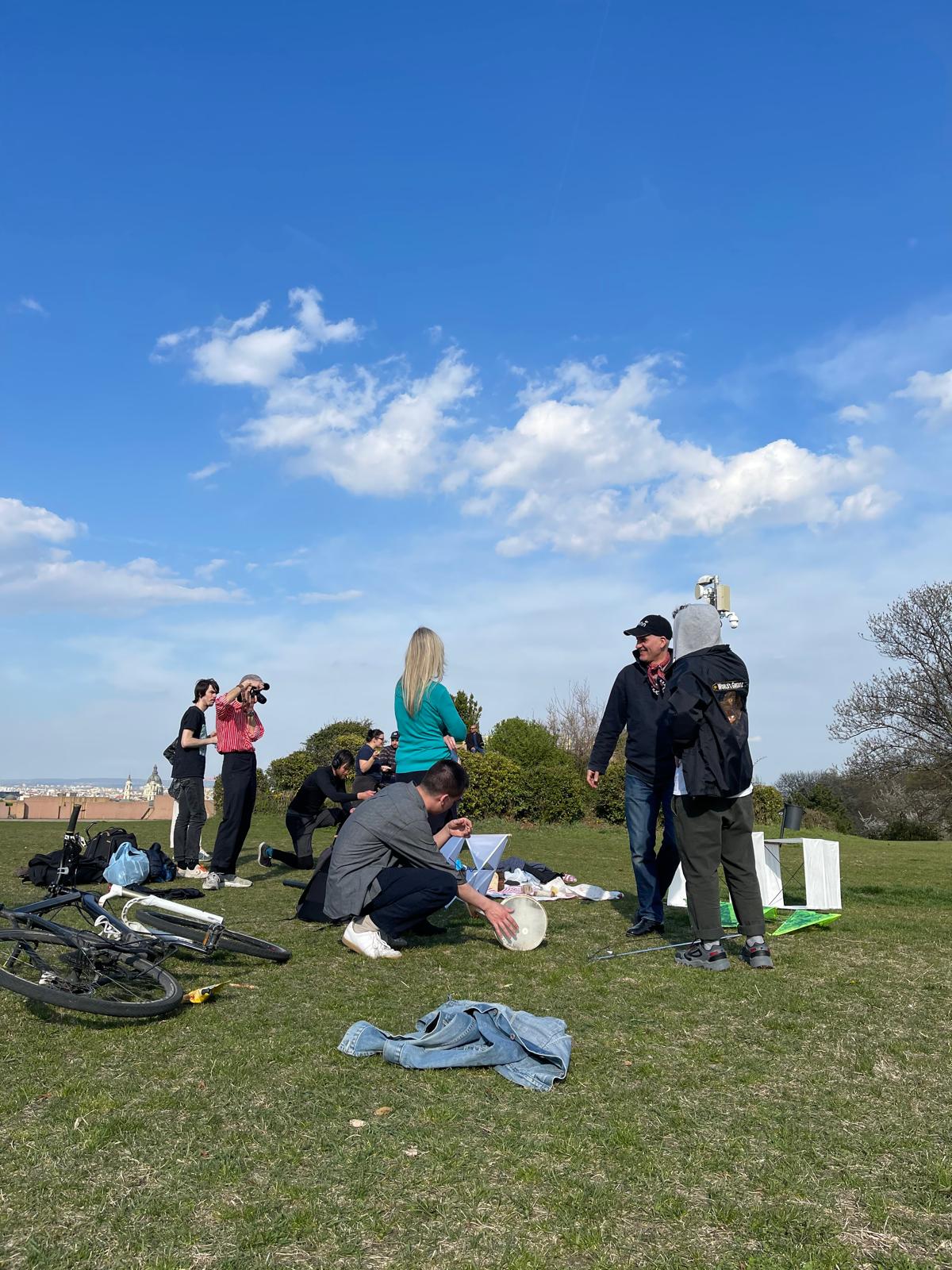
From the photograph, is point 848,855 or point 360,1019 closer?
point 360,1019

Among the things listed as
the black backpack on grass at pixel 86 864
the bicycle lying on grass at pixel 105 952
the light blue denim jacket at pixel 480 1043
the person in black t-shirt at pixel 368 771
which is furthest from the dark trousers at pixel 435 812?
the person in black t-shirt at pixel 368 771

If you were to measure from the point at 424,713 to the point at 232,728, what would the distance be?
2.84m

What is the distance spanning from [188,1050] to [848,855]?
49.0ft

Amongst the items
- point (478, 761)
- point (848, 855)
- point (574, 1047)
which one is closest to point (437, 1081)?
point (574, 1047)

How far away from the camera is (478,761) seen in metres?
19.4

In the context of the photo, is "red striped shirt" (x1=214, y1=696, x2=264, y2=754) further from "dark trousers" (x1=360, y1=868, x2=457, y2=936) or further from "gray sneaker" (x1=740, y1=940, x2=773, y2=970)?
"gray sneaker" (x1=740, y1=940, x2=773, y2=970)

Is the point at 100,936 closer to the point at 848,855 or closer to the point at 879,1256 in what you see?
the point at 879,1256

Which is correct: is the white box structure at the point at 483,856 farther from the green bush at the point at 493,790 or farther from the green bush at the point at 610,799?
the green bush at the point at 610,799

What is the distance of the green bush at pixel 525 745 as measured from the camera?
70.9ft

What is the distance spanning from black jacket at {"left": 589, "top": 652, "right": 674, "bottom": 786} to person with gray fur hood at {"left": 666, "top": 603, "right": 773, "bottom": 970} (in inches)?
29.0

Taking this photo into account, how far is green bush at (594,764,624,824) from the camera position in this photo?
20469 millimetres

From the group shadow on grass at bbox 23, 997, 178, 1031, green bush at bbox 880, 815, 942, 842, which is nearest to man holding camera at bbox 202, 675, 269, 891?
shadow on grass at bbox 23, 997, 178, 1031

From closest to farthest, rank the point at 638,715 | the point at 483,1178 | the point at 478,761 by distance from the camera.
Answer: the point at 483,1178
the point at 638,715
the point at 478,761

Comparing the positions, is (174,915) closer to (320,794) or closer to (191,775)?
(191,775)
